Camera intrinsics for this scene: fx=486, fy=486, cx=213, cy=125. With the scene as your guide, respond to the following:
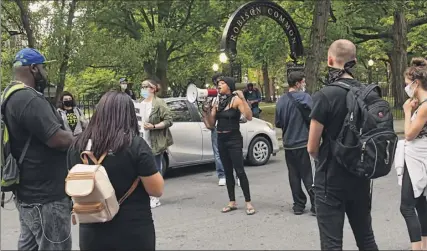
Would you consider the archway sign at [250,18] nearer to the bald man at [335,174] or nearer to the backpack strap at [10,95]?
the bald man at [335,174]

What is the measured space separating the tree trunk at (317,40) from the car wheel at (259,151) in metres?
4.70

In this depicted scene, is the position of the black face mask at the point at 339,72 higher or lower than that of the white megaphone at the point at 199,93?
higher

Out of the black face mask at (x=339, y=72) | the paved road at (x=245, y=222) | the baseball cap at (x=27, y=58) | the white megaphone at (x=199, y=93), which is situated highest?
the baseball cap at (x=27, y=58)

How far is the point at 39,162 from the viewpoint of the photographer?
323cm

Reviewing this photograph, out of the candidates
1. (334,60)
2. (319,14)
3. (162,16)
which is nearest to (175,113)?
(334,60)

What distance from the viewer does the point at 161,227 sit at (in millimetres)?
5887

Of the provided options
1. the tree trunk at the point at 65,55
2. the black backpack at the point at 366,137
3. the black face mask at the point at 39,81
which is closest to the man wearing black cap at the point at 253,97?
the tree trunk at the point at 65,55

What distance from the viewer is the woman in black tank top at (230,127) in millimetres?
6270

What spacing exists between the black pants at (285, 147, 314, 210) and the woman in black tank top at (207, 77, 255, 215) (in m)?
0.60

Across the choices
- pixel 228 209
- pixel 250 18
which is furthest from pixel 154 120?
pixel 250 18

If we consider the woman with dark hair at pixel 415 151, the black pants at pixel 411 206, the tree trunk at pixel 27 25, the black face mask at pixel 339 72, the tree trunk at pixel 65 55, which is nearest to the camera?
the black face mask at pixel 339 72

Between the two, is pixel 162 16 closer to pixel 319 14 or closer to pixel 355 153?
pixel 319 14

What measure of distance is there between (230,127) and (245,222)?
122cm

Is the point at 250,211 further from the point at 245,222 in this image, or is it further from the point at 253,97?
the point at 253,97
